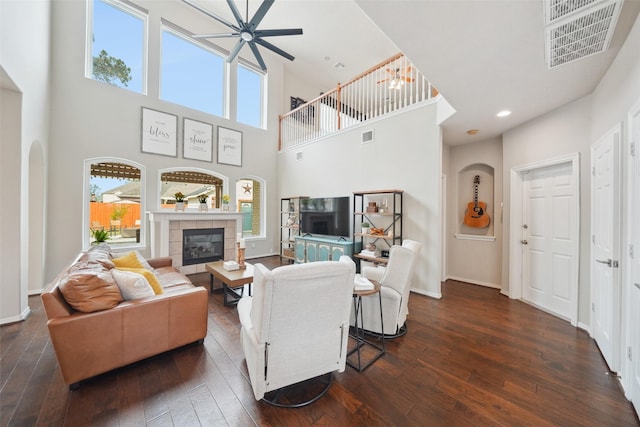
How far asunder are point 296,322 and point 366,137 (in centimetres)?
415

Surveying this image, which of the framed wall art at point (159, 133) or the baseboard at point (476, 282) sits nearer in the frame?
the baseboard at point (476, 282)

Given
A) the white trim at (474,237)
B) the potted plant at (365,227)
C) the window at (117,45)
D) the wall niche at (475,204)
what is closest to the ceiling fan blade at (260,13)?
the window at (117,45)

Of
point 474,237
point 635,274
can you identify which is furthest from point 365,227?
point 635,274

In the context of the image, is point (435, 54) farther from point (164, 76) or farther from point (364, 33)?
point (164, 76)

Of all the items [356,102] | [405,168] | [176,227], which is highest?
[356,102]

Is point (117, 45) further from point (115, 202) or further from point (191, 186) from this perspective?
point (115, 202)

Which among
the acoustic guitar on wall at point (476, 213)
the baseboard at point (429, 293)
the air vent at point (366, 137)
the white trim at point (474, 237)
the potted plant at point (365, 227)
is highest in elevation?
the air vent at point (366, 137)

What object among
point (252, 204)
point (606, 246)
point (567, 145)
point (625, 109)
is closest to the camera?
point (625, 109)

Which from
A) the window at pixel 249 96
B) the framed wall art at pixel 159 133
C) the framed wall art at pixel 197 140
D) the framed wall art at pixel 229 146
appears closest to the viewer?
the framed wall art at pixel 159 133

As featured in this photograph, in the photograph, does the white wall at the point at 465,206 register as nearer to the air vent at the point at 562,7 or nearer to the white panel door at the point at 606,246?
the white panel door at the point at 606,246

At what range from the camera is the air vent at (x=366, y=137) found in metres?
4.76

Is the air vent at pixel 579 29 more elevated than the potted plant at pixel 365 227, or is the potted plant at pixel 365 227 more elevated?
the air vent at pixel 579 29

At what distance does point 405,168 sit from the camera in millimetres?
4207

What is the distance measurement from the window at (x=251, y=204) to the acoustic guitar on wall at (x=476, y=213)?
5052mm
